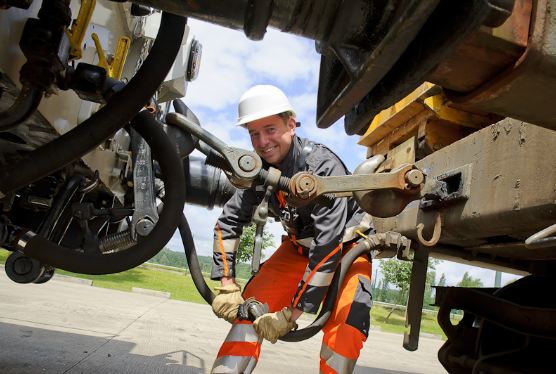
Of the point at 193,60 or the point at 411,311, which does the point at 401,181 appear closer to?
the point at 411,311

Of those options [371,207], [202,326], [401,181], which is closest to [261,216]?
[371,207]

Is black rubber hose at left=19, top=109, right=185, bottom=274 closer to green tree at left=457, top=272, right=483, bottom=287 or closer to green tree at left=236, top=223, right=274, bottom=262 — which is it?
green tree at left=236, top=223, right=274, bottom=262

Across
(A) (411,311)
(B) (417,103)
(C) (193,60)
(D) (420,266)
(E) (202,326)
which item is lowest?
(E) (202,326)

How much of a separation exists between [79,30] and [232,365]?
174 centimetres

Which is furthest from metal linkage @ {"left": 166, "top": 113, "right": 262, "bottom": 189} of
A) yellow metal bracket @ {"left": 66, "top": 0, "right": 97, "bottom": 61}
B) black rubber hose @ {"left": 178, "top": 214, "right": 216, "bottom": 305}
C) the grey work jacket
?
black rubber hose @ {"left": 178, "top": 214, "right": 216, "bottom": 305}

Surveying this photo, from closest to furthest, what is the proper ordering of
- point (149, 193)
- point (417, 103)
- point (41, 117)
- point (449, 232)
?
point (41, 117) → point (149, 193) → point (449, 232) → point (417, 103)

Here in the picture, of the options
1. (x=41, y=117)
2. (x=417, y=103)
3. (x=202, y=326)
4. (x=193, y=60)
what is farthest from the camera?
(x=202, y=326)

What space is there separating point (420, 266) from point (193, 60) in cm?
224

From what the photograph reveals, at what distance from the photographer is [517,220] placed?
151 cm

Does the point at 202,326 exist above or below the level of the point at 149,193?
below

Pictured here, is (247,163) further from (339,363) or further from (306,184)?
(339,363)

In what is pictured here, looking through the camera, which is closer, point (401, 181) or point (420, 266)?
point (401, 181)

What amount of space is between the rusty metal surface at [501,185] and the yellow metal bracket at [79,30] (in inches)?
64.2

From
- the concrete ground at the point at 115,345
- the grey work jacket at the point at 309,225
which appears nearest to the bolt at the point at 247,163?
the grey work jacket at the point at 309,225
